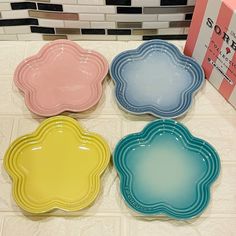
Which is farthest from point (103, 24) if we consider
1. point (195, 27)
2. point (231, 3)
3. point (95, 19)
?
point (231, 3)

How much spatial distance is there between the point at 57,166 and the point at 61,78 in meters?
0.23

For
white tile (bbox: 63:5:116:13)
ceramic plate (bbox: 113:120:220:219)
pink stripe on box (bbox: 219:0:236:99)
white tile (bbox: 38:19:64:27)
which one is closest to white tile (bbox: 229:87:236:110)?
pink stripe on box (bbox: 219:0:236:99)

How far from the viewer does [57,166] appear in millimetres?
913

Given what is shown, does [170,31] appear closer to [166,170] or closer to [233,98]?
[233,98]

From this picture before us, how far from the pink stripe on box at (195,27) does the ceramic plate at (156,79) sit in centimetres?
2

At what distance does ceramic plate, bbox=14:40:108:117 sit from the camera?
977 mm

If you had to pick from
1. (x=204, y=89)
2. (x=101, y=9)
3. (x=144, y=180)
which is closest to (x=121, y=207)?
(x=144, y=180)

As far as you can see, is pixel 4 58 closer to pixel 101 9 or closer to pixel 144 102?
pixel 101 9

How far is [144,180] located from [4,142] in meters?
0.32

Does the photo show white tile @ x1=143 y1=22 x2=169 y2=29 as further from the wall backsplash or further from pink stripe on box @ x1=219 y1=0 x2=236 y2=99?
pink stripe on box @ x1=219 y1=0 x2=236 y2=99

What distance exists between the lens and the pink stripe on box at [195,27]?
91 centimetres

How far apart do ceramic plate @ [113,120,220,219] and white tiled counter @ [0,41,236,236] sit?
0.03 meters

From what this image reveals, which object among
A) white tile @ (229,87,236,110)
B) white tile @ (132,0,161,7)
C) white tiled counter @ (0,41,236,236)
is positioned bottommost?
white tiled counter @ (0,41,236,236)

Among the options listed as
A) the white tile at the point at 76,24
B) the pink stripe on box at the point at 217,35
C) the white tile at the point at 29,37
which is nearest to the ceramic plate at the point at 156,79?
the pink stripe on box at the point at 217,35
